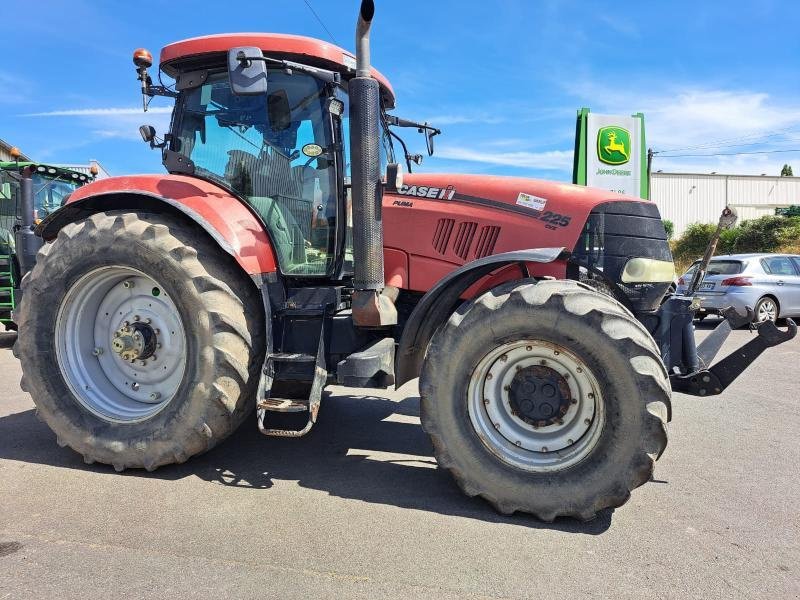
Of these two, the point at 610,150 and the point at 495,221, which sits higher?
the point at 610,150

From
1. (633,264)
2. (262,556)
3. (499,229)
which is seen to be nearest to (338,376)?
(262,556)

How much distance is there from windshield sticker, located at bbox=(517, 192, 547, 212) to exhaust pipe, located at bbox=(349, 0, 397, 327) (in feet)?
2.95

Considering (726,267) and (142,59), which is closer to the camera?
(142,59)

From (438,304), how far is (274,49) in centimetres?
196

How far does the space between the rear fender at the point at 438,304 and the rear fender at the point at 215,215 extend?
3.48 ft

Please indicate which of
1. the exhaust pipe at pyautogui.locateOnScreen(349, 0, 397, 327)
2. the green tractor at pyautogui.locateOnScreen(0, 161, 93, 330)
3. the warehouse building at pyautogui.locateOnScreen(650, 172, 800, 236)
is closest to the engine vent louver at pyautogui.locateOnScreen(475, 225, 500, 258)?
the exhaust pipe at pyautogui.locateOnScreen(349, 0, 397, 327)

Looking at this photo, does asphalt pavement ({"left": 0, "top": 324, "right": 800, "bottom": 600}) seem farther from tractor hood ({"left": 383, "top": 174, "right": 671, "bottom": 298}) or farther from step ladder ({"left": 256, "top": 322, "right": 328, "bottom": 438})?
tractor hood ({"left": 383, "top": 174, "right": 671, "bottom": 298})

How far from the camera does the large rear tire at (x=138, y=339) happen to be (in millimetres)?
3439

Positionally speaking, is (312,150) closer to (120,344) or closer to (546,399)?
(120,344)

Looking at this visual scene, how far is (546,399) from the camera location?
123 inches

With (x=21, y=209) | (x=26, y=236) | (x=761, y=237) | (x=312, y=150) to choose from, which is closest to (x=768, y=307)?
(x=312, y=150)

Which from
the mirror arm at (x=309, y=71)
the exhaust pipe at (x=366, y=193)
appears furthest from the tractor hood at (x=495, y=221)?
the mirror arm at (x=309, y=71)

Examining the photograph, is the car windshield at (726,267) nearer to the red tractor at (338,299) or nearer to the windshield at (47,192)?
the red tractor at (338,299)

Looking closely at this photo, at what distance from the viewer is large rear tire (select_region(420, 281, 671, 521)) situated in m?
2.87
